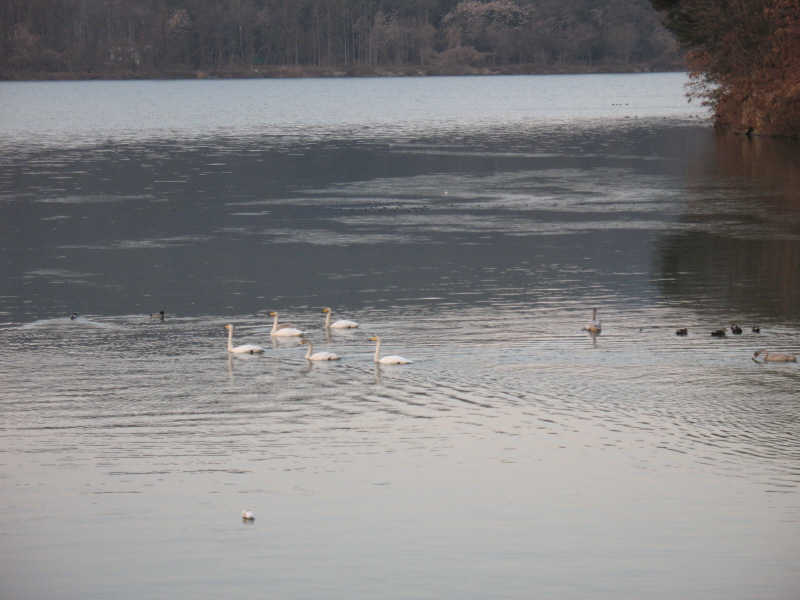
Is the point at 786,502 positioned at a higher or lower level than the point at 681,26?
lower

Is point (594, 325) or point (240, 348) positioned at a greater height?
point (594, 325)

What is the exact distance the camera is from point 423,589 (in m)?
10.3

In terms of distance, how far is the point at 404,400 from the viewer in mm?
15695

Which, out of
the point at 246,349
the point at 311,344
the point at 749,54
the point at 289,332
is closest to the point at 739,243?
the point at 289,332

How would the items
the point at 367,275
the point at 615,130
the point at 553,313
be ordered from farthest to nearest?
the point at 615,130
the point at 367,275
the point at 553,313

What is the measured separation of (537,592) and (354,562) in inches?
70.1

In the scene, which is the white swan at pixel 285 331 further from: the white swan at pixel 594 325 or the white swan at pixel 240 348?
the white swan at pixel 594 325

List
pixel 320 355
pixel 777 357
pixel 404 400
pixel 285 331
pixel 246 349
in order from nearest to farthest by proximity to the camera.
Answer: pixel 404 400
pixel 777 357
pixel 320 355
pixel 246 349
pixel 285 331

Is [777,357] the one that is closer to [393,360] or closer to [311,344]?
[393,360]

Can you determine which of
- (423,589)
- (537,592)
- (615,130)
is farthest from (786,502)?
(615,130)

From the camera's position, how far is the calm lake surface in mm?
11000

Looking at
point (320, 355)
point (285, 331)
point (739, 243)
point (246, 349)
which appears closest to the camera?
point (320, 355)

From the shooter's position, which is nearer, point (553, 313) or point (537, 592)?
point (537, 592)

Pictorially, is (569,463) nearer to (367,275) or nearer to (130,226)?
(367,275)
